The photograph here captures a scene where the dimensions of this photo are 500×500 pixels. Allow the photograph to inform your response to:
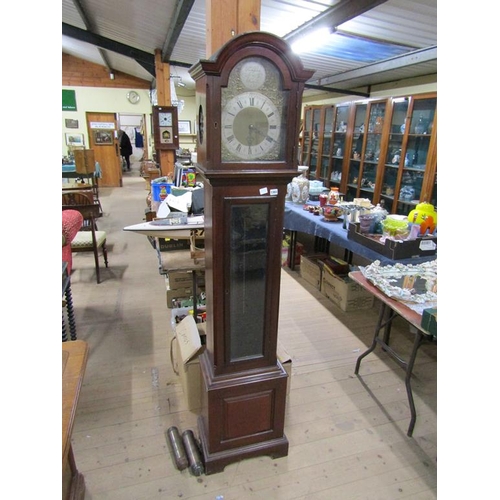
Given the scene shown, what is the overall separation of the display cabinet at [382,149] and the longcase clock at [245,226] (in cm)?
353

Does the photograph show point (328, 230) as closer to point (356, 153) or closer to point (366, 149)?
point (366, 149)

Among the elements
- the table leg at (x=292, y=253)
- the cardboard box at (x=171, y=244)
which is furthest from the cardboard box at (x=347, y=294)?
the cardboard box at (x=171, y=244)

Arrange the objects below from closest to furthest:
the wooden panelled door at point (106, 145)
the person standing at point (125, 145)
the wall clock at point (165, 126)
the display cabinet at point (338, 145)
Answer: the wall clock at point (165, 126), the display cabinet at point (338, 145), the wooden panelled door at point (106, 145), the person standing at point (125, 145)

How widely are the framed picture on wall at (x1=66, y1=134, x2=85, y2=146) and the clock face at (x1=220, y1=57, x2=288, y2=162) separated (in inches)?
370

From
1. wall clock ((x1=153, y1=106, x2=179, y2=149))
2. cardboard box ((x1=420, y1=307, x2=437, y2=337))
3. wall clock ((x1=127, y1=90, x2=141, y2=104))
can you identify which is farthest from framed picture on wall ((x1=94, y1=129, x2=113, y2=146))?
cardboard box ((x1=420, y1=307, x2=437, y2=337))

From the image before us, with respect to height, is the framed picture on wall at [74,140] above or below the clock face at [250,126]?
above

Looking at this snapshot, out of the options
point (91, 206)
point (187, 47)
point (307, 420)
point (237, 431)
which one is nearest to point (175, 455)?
point (237, 431)

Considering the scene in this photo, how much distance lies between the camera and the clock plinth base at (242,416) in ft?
5.28

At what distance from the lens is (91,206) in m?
3.48

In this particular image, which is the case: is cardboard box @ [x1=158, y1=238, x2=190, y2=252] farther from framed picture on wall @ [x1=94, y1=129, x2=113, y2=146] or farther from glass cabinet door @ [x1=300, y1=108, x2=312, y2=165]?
framed picture on wall @ [x1=94, y1=129, x2=113, y2=146]

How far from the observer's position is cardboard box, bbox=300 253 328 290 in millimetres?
3602

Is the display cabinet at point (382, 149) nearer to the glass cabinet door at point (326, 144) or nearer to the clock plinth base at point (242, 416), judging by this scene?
the glass cabinet door at point (326, 144)

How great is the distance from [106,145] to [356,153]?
22.3ft

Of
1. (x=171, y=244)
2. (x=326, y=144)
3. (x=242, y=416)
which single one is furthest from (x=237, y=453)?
(x=326, y=144)
